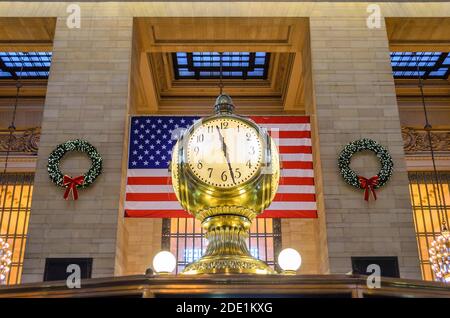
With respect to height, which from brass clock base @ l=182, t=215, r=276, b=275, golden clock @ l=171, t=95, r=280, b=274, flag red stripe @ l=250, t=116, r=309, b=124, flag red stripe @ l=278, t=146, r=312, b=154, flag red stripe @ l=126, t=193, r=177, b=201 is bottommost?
brass clock base @ l=182, t=215, r=276, b=275

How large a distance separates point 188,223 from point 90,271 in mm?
7241

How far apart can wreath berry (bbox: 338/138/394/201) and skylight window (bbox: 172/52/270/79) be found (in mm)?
5663

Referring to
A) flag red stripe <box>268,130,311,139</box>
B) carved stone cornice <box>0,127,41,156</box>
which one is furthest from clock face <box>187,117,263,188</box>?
carved stone cornice <box>0,127,41,156</box>

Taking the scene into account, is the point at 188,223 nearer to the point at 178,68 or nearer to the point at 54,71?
the point at 178,68

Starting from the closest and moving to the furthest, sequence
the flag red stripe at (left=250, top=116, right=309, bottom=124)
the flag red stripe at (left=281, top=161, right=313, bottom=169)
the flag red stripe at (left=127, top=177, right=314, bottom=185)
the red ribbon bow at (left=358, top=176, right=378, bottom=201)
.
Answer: the flag red stripe at (left=127, top=177, right=314, bottom=185) → the flag red stripe at (left=281, top=161, right=313, bottom=169) → the red ribbon bow at (left=358, top=176, right=378, bottom=201) → the flag red stripe at (left=250, top=116, right=309, bottom=124)

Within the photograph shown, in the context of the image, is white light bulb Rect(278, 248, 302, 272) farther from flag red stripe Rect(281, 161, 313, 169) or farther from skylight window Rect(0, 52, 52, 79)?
skylight window Rect(0, 52, 52, 79)

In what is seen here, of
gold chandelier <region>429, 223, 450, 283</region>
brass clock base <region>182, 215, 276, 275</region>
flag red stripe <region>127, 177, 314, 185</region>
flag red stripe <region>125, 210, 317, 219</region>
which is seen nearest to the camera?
brass clock base <region>182, 215, 276, 275</region>

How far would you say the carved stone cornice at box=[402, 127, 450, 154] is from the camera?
48.3ft

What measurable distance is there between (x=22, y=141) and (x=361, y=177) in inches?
405

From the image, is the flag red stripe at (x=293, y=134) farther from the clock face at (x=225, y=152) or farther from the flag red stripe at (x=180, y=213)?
the clock face at (x=225, y=152)

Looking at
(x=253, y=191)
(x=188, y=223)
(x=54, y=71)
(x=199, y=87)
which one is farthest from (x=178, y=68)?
(x=253, y=191)

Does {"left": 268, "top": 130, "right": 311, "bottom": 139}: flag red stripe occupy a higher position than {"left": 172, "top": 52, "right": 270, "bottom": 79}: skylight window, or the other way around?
{"left": 172, "top": 52, "right": 270, "bottom": 79}: skylight window

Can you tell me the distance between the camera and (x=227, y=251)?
1216 mm

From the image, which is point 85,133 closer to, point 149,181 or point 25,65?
point 149,181
